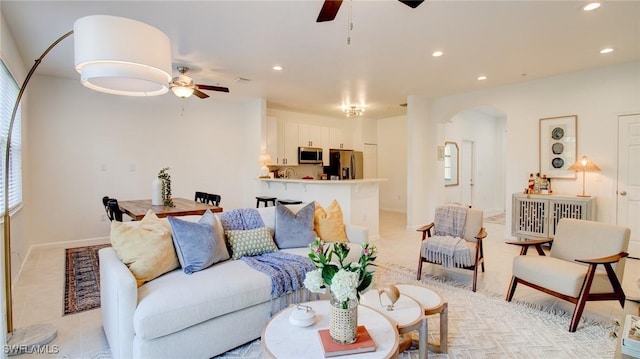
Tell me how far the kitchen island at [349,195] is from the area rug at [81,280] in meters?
3.11

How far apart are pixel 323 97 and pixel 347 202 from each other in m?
2.31

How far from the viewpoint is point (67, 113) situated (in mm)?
5117

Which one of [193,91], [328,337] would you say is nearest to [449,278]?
[328,337]

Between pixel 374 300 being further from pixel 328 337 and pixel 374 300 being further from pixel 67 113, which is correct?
pixel 67 113

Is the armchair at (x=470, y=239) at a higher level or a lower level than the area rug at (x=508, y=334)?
higher

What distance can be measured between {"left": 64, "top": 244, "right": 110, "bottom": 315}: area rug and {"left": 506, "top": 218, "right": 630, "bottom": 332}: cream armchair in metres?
4.04

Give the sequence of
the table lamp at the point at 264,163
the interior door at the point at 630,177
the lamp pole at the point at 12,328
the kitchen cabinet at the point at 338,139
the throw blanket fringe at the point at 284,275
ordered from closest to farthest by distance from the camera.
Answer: the lamp pole at the point at 12,328
the throw blanket fringe at the point at 284,275
the interior door at the point at 630,177
the table lamp at the point at 264,163
the kitchen cabinet at the point at 338,139

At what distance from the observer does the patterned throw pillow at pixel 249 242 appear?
110 inches

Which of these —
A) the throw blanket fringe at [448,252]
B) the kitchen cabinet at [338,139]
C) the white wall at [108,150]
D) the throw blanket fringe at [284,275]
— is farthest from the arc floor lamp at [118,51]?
the kitchen cabinet at [338,139]

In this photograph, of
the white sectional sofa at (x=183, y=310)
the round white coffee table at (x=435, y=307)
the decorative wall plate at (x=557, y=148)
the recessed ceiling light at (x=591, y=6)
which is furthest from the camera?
the decorative wall plate at (x=557, y=148)

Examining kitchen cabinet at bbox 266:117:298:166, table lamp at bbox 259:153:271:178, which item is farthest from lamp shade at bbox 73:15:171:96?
kitchen cabinet at bbox 266:117:298:166

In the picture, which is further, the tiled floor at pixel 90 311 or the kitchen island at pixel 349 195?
the kitchen island at pixel 349 195

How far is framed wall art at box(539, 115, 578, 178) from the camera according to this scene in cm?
491

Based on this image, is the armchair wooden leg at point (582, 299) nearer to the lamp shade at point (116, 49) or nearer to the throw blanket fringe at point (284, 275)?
the throw blanket fringe at point (284, 275)
